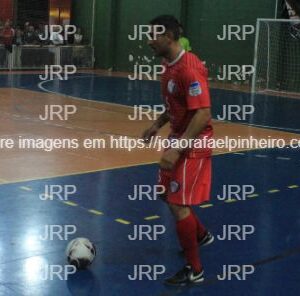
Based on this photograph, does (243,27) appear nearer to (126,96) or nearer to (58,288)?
(126,96)

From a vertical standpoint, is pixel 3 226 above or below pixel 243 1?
below

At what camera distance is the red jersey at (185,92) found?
15.1ft

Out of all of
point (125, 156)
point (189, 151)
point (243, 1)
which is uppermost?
point (243, 1)

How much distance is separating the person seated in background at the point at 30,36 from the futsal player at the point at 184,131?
2331cm

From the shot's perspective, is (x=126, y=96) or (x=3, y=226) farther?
(x=126, y=96)

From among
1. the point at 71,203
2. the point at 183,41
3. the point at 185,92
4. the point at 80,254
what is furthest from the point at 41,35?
the point at 185,92

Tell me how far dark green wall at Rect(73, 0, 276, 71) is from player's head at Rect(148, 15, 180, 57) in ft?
66.3

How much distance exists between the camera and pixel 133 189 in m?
7.86

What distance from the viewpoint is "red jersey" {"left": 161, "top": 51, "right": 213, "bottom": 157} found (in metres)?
4.59

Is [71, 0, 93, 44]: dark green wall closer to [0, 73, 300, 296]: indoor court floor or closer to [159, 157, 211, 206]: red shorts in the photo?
[0, 73, 300, 296]: indoor court floor

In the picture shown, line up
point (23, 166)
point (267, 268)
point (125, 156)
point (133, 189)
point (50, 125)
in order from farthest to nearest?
point (50, 125), point (125, 156), point (23, 166), point (133, 189), point (267, 268)

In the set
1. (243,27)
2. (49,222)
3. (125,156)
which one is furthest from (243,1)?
(49,222)

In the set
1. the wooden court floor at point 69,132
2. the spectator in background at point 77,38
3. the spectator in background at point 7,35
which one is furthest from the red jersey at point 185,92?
the spectator in background at point 77,38

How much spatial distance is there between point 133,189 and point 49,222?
1.76m
